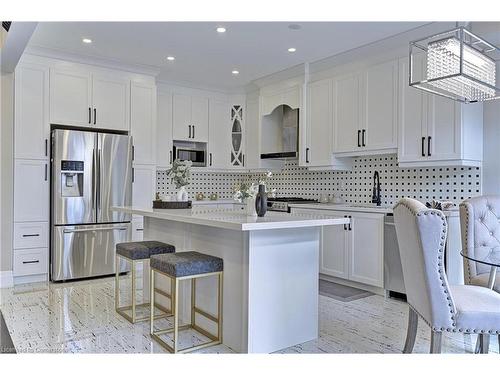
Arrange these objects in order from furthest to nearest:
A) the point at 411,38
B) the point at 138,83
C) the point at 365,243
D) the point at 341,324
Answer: the point at 138,83 < the point at 365,243 < the point at 411,38 < the point at 341,324

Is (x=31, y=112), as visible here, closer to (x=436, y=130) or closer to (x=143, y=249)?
(x=143, y=249)

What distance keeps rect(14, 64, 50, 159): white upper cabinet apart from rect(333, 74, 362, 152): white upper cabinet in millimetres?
3438

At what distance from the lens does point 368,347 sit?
9.08ft

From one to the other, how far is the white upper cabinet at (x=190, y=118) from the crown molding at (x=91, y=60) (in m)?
0.75

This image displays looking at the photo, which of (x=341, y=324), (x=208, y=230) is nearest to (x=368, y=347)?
(x=341, y=324)

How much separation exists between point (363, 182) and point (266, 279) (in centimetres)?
270

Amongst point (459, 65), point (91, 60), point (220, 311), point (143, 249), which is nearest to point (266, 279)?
point (220, 311)

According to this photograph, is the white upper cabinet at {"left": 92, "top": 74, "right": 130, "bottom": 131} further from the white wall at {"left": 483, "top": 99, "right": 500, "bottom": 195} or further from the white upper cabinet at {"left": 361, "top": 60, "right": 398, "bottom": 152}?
the white wall at {"left": 483, "top": 99, "right": 500, "bottom": 195}

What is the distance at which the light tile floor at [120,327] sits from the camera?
2.73 metres

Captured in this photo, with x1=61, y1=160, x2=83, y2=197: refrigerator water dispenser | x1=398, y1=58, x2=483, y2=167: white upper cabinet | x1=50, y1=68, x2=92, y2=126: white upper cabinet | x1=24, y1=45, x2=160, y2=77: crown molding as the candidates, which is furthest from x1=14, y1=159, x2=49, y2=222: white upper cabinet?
x1=398, y1=58, x2=483, y2=167: white upper cabinet

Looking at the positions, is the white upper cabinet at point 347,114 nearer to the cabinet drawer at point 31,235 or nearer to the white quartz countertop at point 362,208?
the white quartz countertop at point 362,208

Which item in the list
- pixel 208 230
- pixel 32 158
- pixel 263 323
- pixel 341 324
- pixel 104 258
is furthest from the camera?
pixel 104 258

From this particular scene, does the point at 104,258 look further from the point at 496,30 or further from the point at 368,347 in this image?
the point at 496,30
